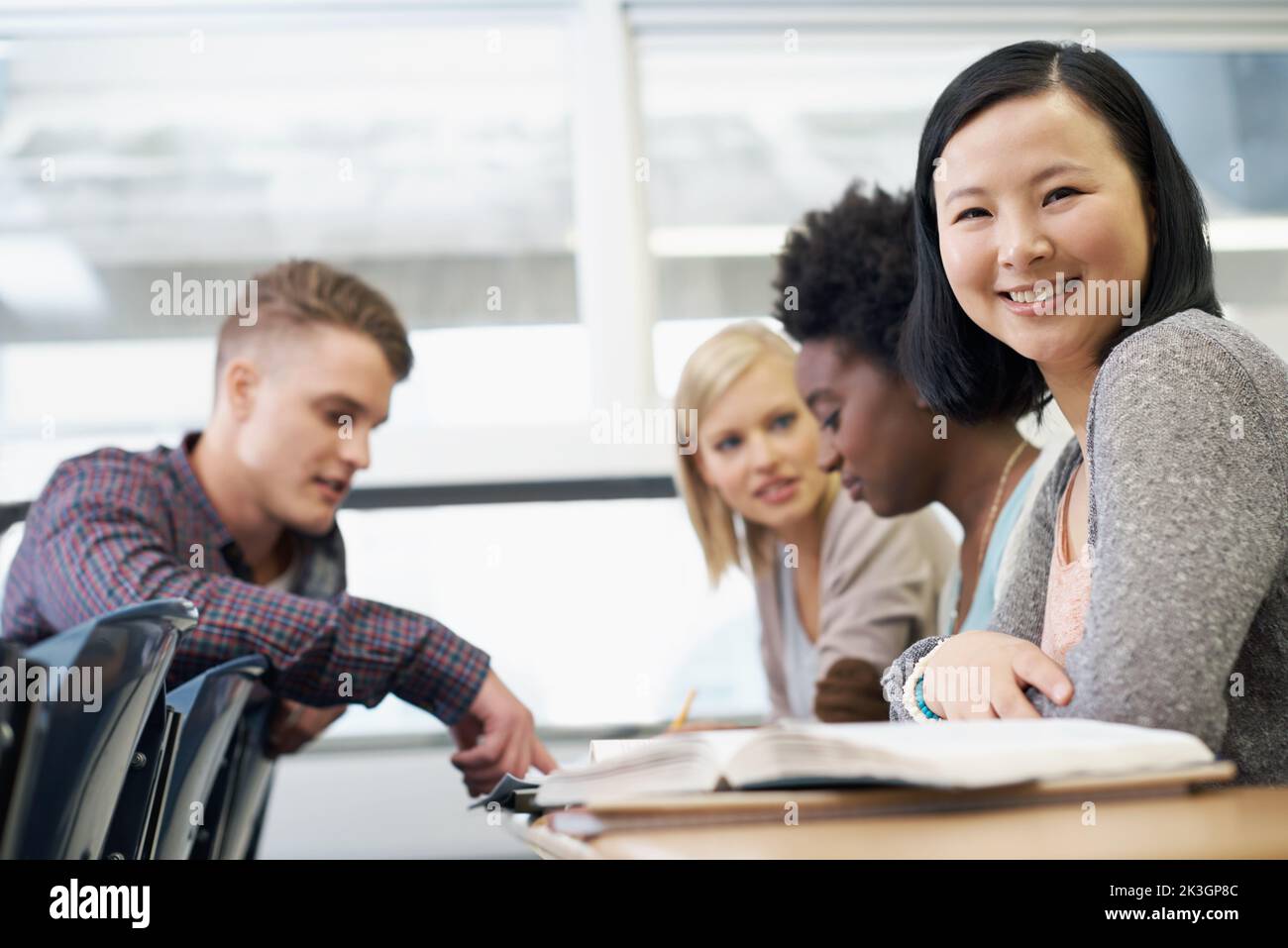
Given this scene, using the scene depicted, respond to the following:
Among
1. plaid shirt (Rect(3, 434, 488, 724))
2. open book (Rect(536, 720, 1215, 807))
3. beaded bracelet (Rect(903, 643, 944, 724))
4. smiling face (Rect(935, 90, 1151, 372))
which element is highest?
smiling face (Rect(935, 90, 1151, 372))

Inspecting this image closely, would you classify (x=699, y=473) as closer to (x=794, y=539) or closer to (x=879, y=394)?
(x=794, y=539)

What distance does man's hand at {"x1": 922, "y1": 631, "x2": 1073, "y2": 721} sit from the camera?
680 mm

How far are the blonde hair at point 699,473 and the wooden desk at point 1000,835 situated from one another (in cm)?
166

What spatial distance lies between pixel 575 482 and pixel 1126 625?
6.00ft

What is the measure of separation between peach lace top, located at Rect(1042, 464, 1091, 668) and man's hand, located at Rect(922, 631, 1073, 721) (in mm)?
119

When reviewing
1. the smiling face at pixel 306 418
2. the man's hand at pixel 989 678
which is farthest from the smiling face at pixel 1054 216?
the smiling face at pixel 306 418

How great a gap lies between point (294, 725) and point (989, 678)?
1.33 metres

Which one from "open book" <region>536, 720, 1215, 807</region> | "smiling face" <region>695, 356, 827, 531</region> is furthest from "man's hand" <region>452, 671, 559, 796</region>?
"open book" <region>536, 720, 1215, 807</region>

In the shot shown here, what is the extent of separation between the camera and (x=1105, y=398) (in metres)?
0.74

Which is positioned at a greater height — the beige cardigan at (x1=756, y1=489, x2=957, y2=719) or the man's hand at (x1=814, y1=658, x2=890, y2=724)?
the beige cardigan at (x1=756, y1=489, x2=957, y2=719)

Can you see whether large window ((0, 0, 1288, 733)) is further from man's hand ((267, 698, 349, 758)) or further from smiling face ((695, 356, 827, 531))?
man's hand ((267, 698, 349, 758))

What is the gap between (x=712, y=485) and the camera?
2.22 meters

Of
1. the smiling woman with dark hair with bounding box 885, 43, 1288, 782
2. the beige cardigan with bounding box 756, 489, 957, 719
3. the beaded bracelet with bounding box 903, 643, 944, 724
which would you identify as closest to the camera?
the smiling woman with dark hair with bounding box 885, 43, 1288, 782
